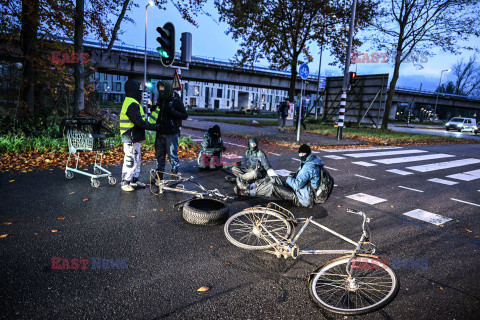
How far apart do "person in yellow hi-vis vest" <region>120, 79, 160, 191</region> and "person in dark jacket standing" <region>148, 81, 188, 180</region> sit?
42 centimetres

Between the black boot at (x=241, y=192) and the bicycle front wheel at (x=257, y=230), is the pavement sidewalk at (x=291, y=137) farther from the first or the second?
the bicycle front wheel at (x=257, y=230)

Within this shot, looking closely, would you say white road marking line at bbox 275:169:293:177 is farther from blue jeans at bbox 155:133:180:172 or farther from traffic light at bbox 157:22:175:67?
traffic light at bbox 157:22:175:67

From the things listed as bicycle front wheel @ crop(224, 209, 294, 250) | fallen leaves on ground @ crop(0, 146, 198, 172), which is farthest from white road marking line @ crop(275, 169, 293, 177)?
bicycle front wheel @ crop(224, 209, 294, 250)

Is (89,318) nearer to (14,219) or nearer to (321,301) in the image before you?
(321,301)

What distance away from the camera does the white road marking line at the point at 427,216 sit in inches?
206

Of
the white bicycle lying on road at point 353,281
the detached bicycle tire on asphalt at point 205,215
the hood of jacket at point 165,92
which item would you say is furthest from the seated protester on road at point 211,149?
the white bicycle lying on road at point 353,281

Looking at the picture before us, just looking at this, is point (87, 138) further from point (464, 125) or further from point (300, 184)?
point (464, 125)

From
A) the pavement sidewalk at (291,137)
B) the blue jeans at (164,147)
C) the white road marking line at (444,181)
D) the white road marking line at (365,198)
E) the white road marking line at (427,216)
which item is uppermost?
the blue jeans at (164,147)

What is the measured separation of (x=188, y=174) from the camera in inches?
308

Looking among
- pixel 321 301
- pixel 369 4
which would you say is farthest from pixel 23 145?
pixel 369 4

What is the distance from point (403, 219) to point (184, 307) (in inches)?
169

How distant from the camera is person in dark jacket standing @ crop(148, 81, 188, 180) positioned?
251 inches

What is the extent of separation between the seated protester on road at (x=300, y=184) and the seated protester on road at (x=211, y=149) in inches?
102

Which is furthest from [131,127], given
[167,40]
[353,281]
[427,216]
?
[427,216]
